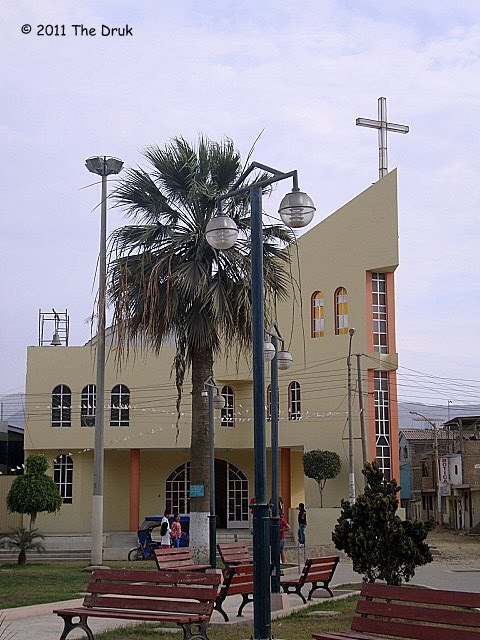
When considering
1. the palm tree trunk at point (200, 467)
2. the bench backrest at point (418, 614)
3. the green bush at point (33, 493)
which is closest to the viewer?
the bench backrest at point (418, 614)

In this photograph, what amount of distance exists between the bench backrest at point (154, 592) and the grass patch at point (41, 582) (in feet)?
14.9

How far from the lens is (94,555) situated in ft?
74.8

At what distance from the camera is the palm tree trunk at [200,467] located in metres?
20.6

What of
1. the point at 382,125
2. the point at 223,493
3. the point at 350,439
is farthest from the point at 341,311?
the point at 223,493

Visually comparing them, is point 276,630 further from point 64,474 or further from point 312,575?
point 64,474

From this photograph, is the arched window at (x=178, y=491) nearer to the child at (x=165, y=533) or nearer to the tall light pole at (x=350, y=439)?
the tall light pole at (x=350, y=439)

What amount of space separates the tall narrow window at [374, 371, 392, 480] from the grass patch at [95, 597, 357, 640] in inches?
837

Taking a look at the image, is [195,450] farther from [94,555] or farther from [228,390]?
[228,390]

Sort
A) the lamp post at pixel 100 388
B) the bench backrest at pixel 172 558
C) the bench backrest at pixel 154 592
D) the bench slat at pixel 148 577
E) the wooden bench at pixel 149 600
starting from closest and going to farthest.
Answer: the wooden bench at pixel 149 600 < the bench backrest at pixel 154 592 < the bench slat at pixel 148 577 < the bench backrest at pixel 172 558 < the lamp post at pixel 100 388

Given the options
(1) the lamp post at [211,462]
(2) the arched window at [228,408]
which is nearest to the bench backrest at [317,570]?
(1) the lamp post at [211,462]

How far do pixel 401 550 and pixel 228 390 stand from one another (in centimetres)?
2617

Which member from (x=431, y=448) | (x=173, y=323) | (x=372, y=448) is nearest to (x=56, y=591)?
(x=173, y=323)

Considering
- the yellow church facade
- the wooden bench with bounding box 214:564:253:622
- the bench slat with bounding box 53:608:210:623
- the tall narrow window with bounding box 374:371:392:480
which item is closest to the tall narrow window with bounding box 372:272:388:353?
the yellow church facade

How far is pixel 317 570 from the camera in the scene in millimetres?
15312
